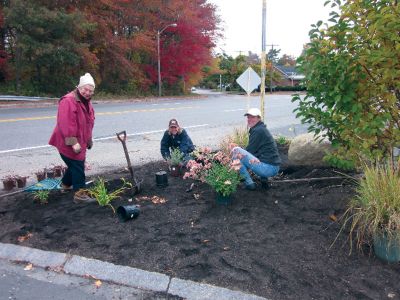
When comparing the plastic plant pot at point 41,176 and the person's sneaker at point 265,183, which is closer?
the person's sneaker at point 265,183

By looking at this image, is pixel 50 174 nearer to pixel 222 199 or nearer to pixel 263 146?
pixel 222 199

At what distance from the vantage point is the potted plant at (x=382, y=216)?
3.44 metres

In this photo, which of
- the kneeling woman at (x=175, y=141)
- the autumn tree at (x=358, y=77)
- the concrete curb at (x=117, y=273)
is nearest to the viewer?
the concrete curb at (x=117, y=273)

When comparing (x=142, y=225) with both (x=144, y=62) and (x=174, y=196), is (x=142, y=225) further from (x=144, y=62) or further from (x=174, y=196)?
(x=144, y=62)

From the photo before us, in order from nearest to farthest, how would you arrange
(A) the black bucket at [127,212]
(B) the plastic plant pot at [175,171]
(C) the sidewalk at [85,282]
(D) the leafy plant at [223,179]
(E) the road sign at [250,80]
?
(C) the sidewalk at [85,282], (A) the black bucket at [127,212], (D) the leafy plant at [223,179], (B) the plastic plant pot at [175,171], (E) the road sign at [250,80]

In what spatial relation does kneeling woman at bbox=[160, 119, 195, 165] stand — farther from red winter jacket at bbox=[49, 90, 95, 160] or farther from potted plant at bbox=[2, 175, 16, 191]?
potted plant at bbox=[2, 175, 16, 191]

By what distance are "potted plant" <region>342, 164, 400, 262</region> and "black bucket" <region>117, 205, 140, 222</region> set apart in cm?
218

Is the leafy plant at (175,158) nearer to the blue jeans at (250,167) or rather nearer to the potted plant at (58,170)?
the blue jeans at (250,167)

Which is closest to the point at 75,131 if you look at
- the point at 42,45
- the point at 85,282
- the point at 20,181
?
the point at 20,181

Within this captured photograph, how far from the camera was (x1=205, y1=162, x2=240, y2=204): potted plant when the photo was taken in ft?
15.2

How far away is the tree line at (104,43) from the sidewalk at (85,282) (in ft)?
71.2

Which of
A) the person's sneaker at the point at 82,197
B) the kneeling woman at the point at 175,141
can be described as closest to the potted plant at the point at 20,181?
the person's sneaker at the point at 82,197

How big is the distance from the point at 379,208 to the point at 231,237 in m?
1.35

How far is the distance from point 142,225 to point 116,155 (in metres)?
4.14
